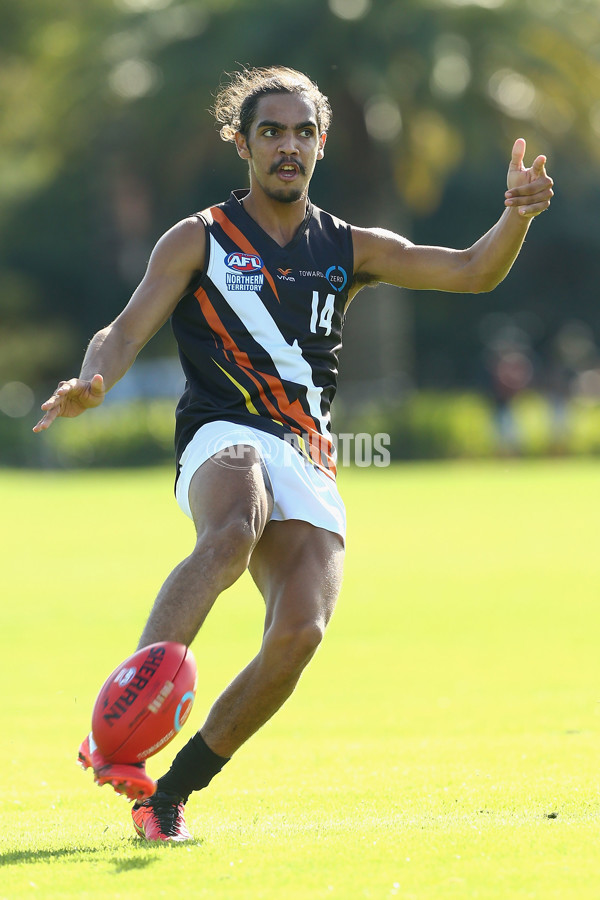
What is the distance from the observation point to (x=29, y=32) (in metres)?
57.8

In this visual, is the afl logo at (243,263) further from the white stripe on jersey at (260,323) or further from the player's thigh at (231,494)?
the player's thigh at (231,494)

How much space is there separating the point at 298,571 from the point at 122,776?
121 centimetres

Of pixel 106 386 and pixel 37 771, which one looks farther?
pixel 37 771

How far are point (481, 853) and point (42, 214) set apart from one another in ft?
170

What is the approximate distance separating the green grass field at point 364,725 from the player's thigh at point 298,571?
853mm

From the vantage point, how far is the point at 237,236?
579 centimetres

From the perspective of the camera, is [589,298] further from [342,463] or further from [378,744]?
[378,744]

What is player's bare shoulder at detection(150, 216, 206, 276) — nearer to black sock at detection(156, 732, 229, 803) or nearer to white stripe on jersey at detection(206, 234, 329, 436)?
white stripe on jersey at detection(206, 234, 329, 436)

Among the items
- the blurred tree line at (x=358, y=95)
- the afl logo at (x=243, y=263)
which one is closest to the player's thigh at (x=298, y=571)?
the afl logo at (x=243, y=263)

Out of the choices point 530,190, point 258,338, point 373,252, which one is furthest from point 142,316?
point 530,190

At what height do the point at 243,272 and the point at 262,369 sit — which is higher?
the point at 243,272

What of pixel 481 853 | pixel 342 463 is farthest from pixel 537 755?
pixel 342 463

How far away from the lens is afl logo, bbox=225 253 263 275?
5684 millimetres

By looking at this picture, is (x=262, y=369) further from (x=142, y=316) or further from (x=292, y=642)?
(x=292, y=642)
